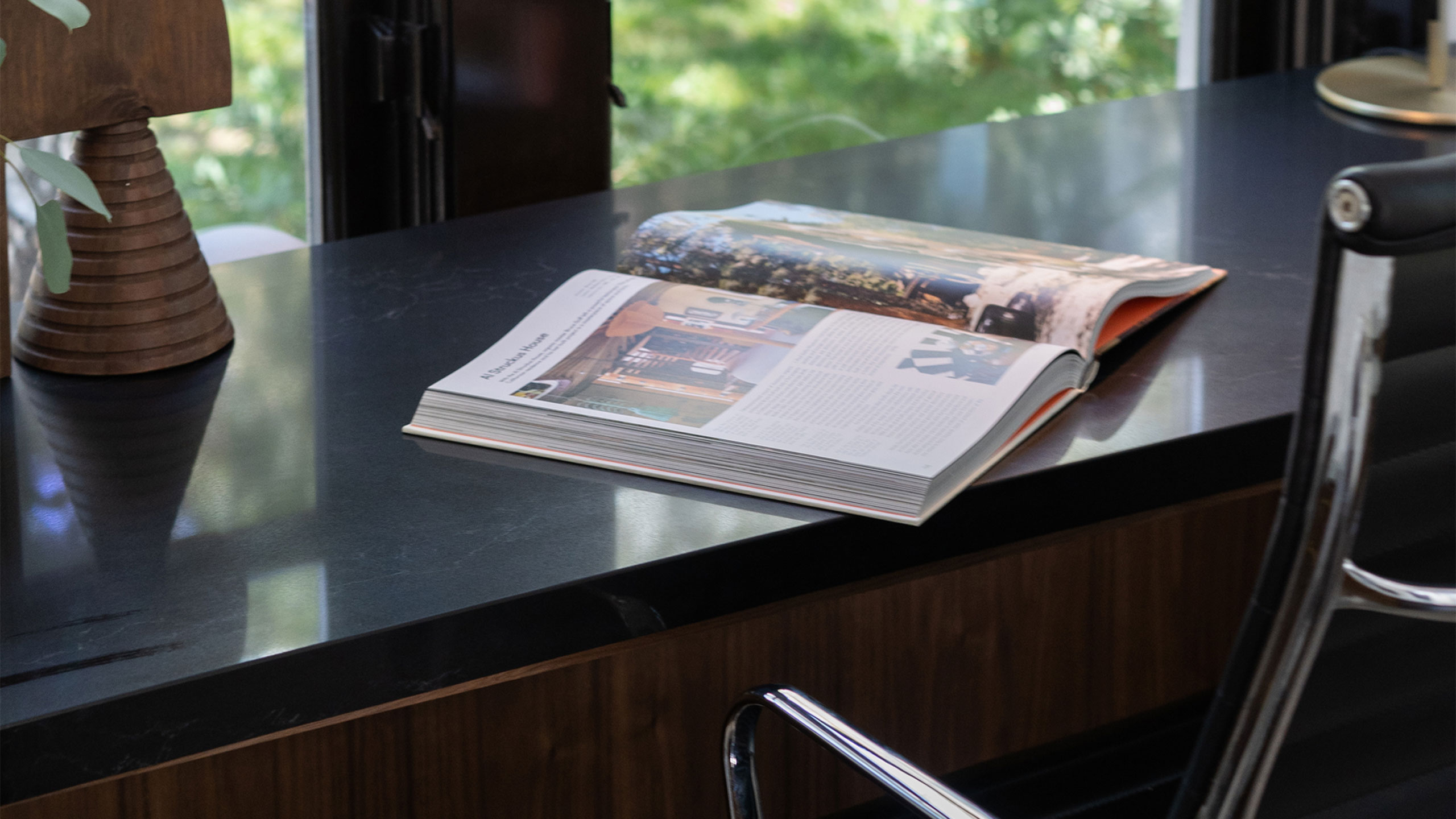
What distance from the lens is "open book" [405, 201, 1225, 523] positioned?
834mm

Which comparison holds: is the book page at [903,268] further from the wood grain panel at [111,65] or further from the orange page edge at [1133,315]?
the wood grain panel at [111,65]

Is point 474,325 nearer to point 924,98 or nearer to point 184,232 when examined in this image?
point 184,232

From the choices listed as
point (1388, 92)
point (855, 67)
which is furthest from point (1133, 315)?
point (855, 67)

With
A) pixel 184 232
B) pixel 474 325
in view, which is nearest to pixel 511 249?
pixel 474 325

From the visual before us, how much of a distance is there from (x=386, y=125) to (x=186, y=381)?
670 millimetres

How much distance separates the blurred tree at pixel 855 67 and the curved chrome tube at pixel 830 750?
1.24 metres

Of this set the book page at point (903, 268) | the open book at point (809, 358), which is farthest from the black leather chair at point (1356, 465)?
the book page at point (903, 268)

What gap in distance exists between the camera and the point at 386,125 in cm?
161

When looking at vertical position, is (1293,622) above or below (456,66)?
below

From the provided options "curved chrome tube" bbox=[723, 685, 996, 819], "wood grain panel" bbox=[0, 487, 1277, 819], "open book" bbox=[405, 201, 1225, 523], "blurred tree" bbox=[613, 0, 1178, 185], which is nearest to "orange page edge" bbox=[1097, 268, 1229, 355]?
"open book" bbox=[405, 201, 1225, 523]

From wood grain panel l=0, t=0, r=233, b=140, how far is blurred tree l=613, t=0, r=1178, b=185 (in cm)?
100

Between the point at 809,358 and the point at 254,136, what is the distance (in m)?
0.91

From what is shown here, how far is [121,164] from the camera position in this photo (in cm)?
97

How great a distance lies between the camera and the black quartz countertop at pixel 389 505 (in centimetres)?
69
